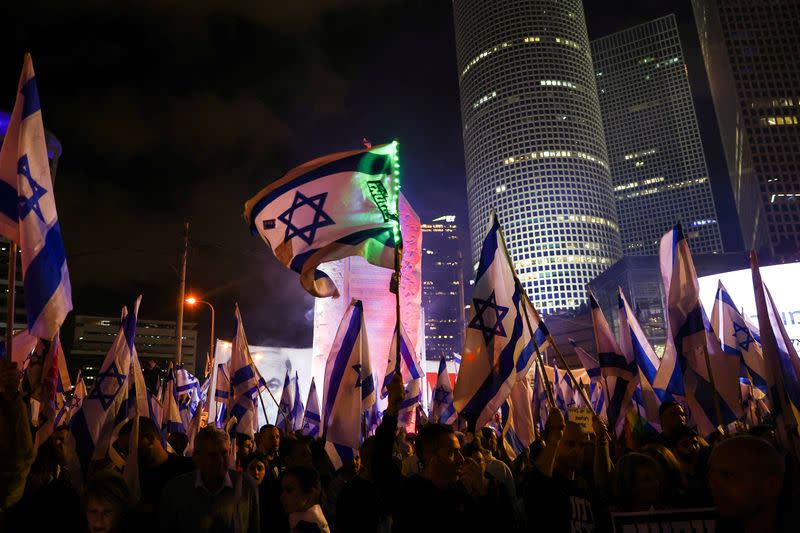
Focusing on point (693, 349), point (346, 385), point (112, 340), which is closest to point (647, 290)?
point (693, 349)

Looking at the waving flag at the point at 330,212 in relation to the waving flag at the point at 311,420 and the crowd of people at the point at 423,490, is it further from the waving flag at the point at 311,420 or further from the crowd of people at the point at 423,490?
the waving flag at the point at 311,420

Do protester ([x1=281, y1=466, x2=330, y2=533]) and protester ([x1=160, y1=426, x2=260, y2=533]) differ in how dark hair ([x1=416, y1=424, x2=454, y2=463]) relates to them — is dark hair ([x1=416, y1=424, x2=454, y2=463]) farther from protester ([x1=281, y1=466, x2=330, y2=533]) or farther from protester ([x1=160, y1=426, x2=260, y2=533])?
protester ([x1=160, y1=426, x2=260, y2=533])

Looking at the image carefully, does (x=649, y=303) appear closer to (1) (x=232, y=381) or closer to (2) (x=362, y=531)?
(1) (x=232, y=381)

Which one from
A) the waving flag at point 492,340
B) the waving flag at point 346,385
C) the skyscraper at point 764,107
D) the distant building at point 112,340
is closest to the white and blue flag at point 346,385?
the waving flag at point 346,385

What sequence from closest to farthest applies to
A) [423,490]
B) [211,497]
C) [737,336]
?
[423,490], [211,497], [737,336]

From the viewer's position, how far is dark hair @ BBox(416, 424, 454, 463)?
3.85 metres

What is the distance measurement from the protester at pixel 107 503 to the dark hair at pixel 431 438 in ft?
6.22

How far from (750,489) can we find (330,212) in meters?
5.88

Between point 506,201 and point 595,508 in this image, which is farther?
point 506,201

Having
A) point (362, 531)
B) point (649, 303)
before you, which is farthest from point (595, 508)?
point (649, 303)

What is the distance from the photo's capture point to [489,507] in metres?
4.41

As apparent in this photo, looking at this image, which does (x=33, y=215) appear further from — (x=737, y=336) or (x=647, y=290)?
(x=647, y=290)

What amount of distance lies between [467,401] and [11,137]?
5.38 m

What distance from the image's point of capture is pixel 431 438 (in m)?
3.88
